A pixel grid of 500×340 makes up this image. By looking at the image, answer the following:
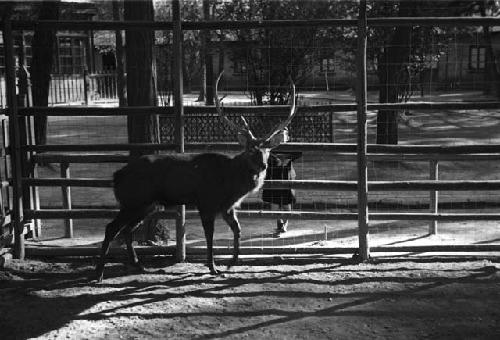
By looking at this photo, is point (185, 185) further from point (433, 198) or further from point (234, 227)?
point (433, 198)

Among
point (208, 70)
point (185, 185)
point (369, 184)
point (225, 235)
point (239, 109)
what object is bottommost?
point (225, 235)

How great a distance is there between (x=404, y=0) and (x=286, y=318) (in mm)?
11394

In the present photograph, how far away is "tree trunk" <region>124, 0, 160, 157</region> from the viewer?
834cm

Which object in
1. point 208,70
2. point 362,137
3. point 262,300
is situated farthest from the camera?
point 208,70

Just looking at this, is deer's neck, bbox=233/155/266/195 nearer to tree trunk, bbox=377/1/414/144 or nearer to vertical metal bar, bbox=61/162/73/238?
vertical metal bar, bbox=61/162/73/238

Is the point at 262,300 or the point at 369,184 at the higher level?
the point at 369,184

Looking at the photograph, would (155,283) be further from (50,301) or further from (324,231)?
(324,231)

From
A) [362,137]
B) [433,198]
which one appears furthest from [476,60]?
[362,137]

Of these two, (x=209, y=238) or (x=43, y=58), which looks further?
(x=43, y=58)

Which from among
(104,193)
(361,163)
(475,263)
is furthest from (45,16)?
(475,263)

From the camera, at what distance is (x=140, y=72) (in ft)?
27.5

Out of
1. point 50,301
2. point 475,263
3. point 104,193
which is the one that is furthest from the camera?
point 104,193

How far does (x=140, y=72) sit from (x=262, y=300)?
3.69 metres

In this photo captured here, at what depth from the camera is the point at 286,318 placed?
229 inches
